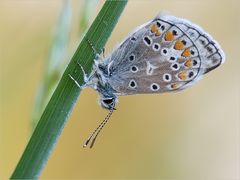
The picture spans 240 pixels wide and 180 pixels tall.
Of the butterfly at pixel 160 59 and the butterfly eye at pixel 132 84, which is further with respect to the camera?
the butterfly eye at pixel 132 84

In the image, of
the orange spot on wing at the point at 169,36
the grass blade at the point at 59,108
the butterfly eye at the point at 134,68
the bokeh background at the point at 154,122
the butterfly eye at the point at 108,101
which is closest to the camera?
the grass blade at the point at 59,108

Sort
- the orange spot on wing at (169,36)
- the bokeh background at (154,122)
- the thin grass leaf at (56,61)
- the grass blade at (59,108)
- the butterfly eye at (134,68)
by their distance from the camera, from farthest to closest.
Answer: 1. the bokeh background at (154,122)
2. the butterfly eye at (134,68)
3. the orange spot on wing at (169,36)
4. the thin grass leaf at (56,61)
5. the grass blade at (59,108)

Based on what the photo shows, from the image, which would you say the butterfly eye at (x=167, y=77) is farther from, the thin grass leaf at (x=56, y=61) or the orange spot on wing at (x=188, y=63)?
the thin grass leaf at (x=56, y=61)

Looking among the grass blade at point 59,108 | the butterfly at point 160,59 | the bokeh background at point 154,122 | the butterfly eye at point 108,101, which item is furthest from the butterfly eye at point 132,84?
the bokeh background at point 154,122

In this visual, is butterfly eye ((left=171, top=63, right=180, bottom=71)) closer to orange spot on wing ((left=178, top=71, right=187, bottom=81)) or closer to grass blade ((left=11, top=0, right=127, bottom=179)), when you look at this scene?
orange spot on wing ((left=178, top=71, right=187, bottom=81))

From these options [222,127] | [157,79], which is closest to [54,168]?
[222,127]

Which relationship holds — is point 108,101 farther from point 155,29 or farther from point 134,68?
point 155,29

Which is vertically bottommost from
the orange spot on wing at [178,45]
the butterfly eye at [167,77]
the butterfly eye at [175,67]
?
the butterfly eye at [167,77]

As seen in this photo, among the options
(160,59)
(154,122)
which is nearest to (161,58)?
(160,59)

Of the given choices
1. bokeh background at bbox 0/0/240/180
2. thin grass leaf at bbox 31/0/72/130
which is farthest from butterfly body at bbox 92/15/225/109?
bokeh background at bbox 0/0/240/180
